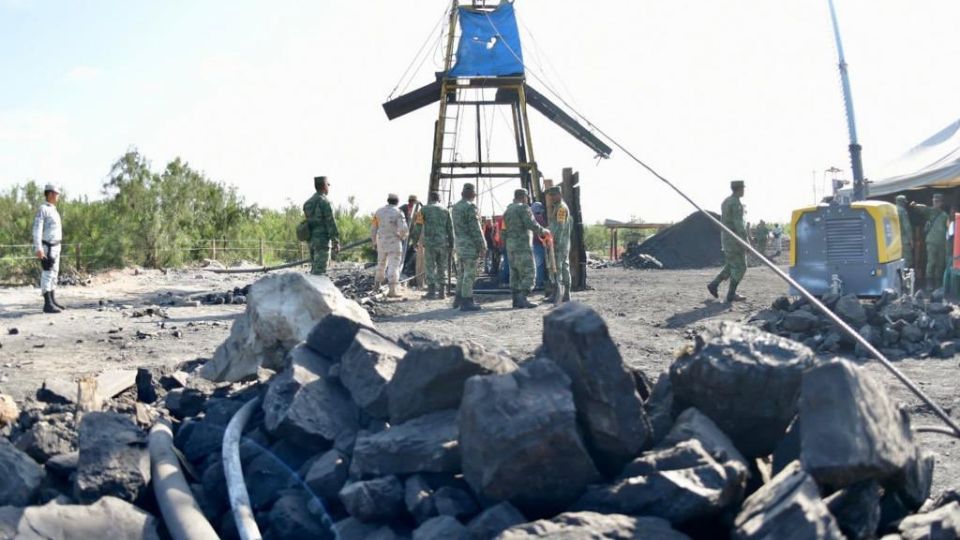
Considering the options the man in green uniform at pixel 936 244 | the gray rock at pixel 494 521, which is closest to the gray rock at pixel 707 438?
the gray rock at pixel 494 521

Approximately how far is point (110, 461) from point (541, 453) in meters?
2.25

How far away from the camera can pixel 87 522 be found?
3758 mm

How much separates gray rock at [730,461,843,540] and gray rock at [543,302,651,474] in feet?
1.90

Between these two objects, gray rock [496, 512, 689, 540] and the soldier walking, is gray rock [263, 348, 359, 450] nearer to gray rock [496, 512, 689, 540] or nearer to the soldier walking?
gray rock [496, 512, 689, 540]

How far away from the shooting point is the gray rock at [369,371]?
4.32m

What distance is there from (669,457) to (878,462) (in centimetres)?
75

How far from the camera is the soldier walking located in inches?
602

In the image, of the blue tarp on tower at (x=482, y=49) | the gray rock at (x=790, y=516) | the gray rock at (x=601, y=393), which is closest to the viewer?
the gray rock at (x=790, y=516)

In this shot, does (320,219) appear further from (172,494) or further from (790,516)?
(790,516)

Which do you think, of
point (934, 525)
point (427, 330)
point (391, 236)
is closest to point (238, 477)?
point (934, 525)

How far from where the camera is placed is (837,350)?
893 centimetres

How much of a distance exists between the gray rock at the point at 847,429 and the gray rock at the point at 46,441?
3856mm

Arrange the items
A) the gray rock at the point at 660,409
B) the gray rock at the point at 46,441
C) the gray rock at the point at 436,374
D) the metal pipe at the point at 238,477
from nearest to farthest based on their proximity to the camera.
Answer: the metal pipe at the point at 238,477 → the gray rock at the point at 660,409 → the gray rock at the point at 436,374 → the gray rock at the point at 46,441

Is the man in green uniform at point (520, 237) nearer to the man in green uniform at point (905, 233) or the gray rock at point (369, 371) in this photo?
the man in green uniform at point (905, 233)
